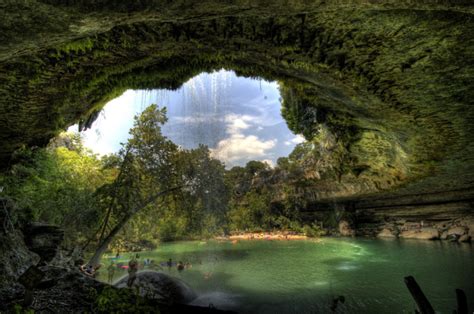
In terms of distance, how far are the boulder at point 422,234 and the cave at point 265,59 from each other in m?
11.9

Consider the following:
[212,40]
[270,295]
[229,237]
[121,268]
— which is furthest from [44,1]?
[229,237]

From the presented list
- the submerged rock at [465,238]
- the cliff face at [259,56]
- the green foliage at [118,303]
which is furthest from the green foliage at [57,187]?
the submerged rock at [465,238]

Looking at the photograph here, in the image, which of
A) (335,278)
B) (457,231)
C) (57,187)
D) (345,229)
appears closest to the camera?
(335,278)


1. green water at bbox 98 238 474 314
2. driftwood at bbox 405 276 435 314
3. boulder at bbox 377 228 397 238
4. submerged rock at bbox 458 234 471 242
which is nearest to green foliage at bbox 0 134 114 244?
green water at bbox 98 238 474 314

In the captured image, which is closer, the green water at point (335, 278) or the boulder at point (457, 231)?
the green water at point (335, 278)

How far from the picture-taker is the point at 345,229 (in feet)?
83.3

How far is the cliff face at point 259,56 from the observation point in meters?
3.01

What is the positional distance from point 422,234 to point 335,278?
1316 centimetres

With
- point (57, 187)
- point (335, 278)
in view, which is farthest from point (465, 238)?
point (57, 187)

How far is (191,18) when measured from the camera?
3.45 m

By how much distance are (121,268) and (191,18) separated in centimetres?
1541

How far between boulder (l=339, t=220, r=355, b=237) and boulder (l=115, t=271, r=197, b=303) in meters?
20.0

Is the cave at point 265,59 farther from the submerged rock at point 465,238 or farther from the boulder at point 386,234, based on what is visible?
the boulder at point 386,234

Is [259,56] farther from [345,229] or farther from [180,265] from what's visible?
[345,229]
